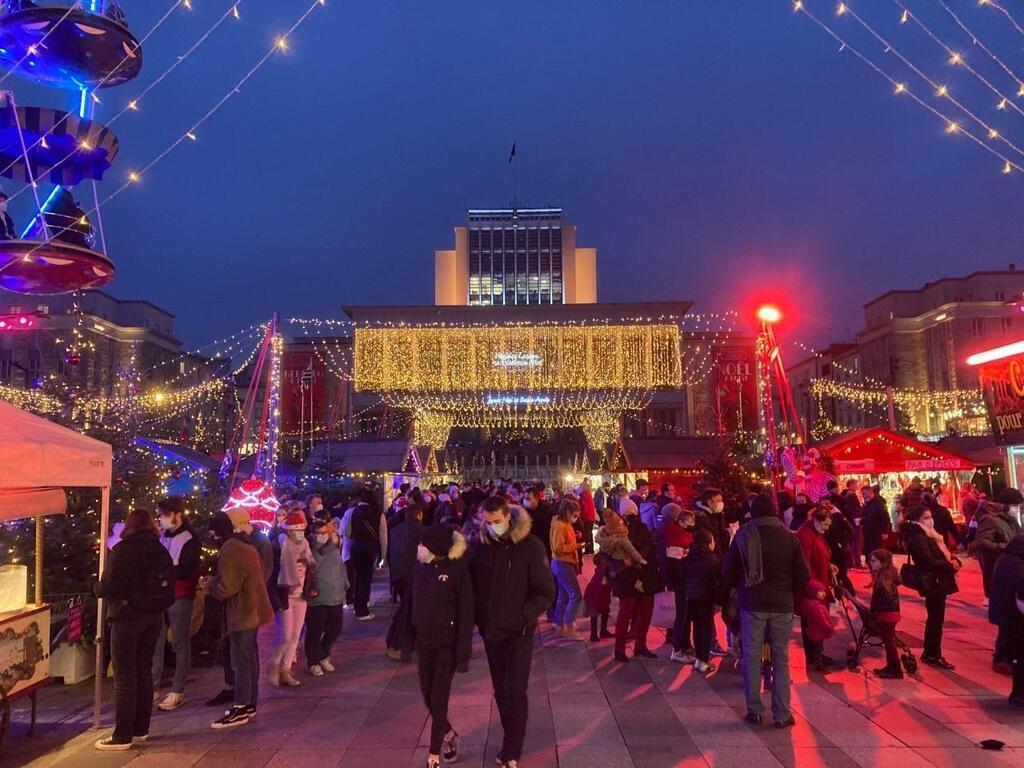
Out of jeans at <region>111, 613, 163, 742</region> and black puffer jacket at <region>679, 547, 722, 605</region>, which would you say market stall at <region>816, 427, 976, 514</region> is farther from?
jeans at <region>111, 613, 163, 742</region>

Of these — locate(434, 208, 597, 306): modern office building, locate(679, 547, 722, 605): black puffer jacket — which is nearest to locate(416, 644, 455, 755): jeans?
locate(679, 547, 722, 605): black puffer jacket

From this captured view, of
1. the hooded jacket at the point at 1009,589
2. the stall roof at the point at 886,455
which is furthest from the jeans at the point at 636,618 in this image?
the stall roof at the point at 886,455

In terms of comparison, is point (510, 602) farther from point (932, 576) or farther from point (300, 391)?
point (300, 391)

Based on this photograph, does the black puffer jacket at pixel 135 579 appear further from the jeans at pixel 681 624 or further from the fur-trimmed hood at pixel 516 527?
the jeans at pixel 681 624

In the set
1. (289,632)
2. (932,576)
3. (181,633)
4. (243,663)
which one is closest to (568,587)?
(289,632)

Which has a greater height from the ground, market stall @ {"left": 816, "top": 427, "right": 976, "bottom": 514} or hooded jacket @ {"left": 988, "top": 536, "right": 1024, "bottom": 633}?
market stall @ {"left": 816, "top": 427, "right": 976, "bottom": 514}

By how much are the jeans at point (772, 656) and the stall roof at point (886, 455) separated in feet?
49.7

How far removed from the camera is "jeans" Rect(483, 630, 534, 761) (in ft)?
15.0

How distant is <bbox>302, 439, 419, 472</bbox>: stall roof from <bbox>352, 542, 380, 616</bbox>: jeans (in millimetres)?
10995

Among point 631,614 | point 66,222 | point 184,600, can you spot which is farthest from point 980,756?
point 66,222

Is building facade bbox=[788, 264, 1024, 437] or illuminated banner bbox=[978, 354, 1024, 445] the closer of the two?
illuminated banner bbox=[978, 354, 1024, 445]

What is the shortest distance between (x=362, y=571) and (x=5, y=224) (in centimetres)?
595

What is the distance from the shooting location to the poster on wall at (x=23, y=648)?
17.1ft

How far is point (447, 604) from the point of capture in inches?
177
